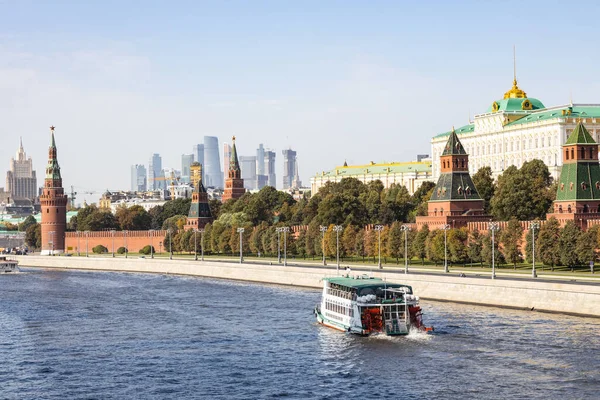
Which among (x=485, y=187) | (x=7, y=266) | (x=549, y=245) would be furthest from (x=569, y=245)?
(x=7, y=266)

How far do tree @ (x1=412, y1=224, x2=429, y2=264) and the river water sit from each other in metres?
25.7

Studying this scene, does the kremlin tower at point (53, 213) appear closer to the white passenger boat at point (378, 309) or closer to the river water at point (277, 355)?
the river water at point (277, 355)

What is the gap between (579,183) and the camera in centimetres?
10094

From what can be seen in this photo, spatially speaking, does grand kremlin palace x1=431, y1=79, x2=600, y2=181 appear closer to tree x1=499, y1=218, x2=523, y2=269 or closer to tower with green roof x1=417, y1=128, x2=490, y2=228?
tower with green roof x1=417, y1=128, x2=490, y2=228

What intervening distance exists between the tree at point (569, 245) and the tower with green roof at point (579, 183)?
7.74 m

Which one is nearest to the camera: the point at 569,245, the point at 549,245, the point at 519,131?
the point at 569,245

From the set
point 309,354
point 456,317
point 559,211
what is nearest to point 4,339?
point 309,354

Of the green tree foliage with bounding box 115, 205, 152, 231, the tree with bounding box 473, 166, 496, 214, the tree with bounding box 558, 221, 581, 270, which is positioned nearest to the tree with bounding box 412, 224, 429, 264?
the tree with bounding box 558, 221, 581, 270

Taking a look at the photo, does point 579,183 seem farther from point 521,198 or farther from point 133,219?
point 133,219

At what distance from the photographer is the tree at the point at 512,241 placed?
96188 millimetres

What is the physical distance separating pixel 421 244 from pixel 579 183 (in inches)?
633

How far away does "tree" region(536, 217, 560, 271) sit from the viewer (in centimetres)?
9019

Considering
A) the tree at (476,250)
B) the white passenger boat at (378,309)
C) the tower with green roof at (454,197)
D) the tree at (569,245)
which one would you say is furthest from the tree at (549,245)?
the white passenger boat at (378,309)

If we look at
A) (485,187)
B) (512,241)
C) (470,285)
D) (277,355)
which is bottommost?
(277,355)
